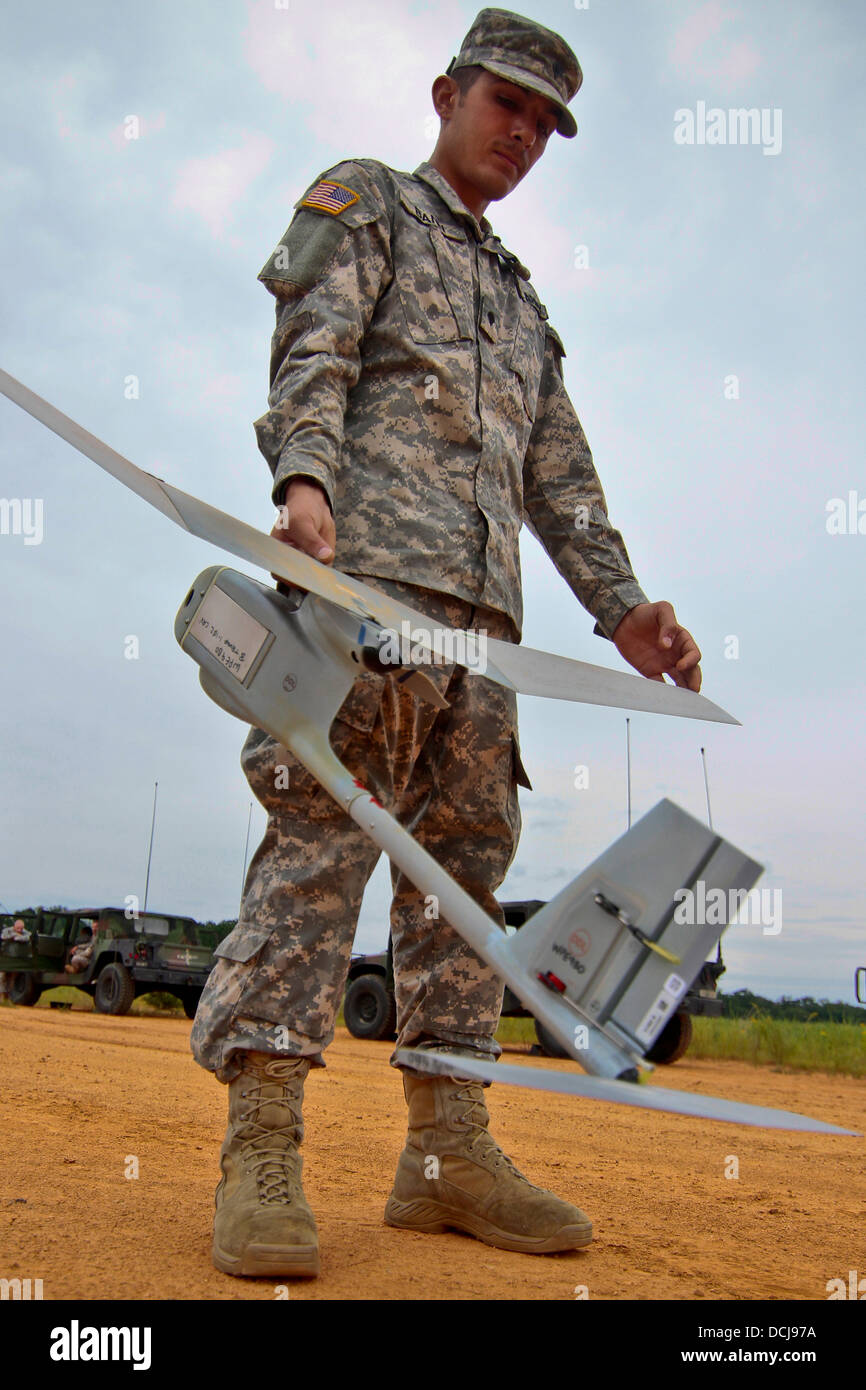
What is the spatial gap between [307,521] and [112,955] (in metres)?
10.8

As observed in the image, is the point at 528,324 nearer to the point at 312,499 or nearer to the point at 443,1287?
the point at 312,499

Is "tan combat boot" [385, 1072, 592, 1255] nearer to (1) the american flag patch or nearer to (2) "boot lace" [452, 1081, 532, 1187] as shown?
(2) "boot lace" [452, 1081, 532, 1187]

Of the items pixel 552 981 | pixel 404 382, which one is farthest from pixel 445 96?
pixel 552 981

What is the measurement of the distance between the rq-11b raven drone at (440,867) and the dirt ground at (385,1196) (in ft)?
1.34

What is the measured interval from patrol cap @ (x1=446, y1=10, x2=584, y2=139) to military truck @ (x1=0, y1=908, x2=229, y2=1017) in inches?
374

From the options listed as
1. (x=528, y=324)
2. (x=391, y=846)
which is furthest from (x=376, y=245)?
(x=391, y=846)

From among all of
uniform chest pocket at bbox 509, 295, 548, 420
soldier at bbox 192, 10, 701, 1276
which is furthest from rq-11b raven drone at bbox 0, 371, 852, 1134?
uniform chest pocket at bbox 509, 295, 548, 420

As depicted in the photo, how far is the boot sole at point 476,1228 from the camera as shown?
1852mm

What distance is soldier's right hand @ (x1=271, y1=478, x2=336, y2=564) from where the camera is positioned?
1.68m

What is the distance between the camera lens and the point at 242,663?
1775 millimetres

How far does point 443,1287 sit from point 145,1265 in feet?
1.50

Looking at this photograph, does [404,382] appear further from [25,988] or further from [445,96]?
[25,988]

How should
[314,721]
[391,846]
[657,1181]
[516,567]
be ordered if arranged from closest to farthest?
[391,846] < [314,721] < [516,567] < [657,1181]

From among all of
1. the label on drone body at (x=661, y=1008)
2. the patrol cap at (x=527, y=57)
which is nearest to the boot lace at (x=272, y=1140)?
the label on drone body at (x=661, y=1008)
